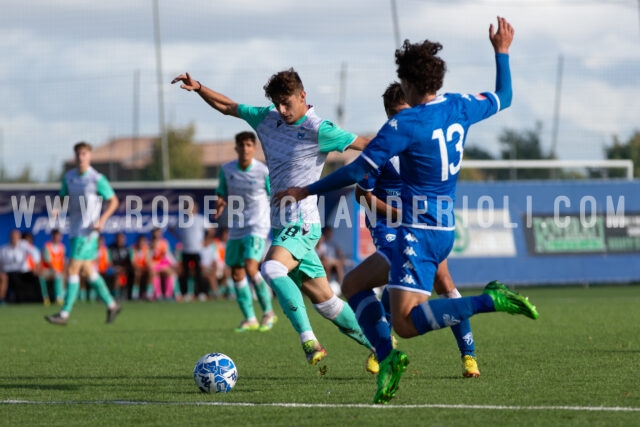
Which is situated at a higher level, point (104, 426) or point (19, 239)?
point (104, 426)

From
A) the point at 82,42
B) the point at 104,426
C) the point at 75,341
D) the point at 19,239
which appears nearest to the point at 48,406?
the point at 104,426

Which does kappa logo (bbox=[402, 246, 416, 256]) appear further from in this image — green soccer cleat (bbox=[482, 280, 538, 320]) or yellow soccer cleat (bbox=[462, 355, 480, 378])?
yellow soccer cleat (bbox=[462, 355, 480, 378])

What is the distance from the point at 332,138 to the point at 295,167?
1.22 ft

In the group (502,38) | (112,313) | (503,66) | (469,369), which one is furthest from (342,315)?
(112,313)

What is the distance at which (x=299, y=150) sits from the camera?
27.5ft

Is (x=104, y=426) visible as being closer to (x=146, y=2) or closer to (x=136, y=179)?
(x=136, y=179)

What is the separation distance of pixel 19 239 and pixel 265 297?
1222cm

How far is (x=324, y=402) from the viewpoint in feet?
21.8

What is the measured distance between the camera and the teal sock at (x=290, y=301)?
8047mm

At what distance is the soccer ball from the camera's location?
7.32 meters

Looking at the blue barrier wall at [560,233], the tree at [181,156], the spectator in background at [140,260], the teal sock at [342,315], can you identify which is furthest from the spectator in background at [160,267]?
the teal sock at [342,315]

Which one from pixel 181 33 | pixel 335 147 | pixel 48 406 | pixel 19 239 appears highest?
pixel 181 33

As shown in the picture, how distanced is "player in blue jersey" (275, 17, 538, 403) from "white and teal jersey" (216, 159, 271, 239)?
22.9 ft

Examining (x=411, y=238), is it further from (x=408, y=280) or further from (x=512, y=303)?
(x=512, y=303)
